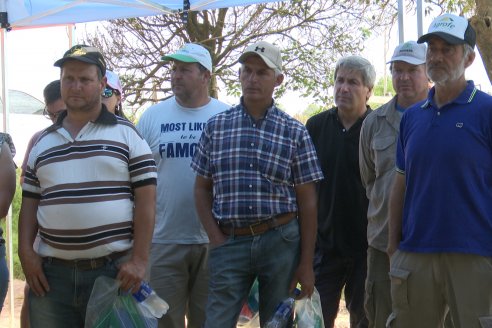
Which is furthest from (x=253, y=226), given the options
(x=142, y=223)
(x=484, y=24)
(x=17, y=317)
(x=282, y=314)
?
(x=17, y=317)

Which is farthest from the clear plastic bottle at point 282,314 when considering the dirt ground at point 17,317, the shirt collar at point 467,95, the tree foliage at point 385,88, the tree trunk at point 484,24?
the tree foliage at point 385,88

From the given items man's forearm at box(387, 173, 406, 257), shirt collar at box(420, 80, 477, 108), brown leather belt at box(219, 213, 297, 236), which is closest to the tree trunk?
shirt collar at box(420, 80, 477, 108)

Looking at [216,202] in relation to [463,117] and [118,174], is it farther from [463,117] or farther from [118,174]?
[463,117]

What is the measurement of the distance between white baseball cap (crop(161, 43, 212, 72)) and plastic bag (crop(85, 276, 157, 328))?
1.74m

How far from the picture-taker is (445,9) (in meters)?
8.90

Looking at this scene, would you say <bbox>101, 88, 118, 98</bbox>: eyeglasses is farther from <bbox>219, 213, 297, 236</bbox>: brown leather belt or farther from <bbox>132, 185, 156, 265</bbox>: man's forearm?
<bbox>219, 213, 297, 236</bbox>: brown leather belt

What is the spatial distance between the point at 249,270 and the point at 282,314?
29 cm

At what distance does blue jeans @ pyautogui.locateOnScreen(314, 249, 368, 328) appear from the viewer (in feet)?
15.2

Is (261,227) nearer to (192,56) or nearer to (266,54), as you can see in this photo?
(266,54)

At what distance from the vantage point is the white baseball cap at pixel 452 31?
3516mm

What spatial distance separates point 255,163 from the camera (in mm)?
3729

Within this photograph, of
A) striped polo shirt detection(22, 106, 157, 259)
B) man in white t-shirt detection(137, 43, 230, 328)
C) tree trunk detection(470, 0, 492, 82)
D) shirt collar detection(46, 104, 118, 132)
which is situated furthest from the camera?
tree trunk detection(470, 0, 492, 82)

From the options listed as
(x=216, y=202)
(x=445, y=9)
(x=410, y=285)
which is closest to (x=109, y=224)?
(x=216, y=202)

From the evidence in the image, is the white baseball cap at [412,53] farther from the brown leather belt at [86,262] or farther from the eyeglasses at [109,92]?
the brown leather belt at [86,262]
